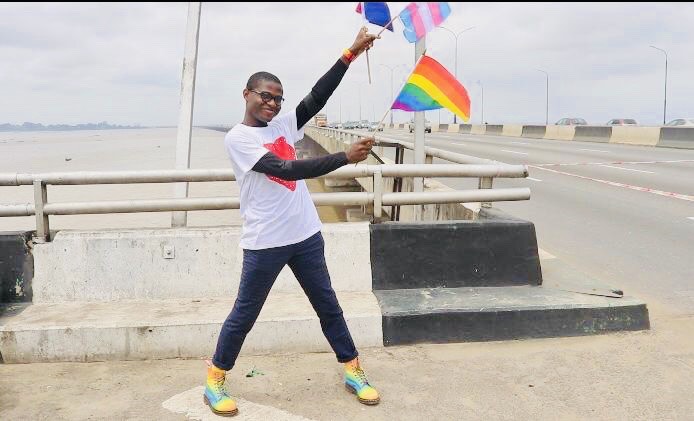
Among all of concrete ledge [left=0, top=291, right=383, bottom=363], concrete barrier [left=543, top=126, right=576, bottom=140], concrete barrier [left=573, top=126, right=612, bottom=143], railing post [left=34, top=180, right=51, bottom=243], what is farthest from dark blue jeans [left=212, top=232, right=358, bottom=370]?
concrete barrier [left=543, top=126, right=576, bottom=140]

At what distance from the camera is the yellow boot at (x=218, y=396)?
10.3 feet

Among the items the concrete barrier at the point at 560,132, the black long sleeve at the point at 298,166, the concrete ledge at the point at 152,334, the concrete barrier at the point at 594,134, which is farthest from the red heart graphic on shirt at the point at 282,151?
the concrete barrier at the point at 560,132

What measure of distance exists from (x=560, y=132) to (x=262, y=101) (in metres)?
33.5

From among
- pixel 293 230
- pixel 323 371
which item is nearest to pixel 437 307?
pixel 323 371

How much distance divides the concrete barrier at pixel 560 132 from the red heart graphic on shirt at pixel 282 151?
31568 millimetres

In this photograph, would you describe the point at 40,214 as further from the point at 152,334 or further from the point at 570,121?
the point at 570,121

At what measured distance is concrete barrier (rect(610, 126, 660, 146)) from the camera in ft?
80.5

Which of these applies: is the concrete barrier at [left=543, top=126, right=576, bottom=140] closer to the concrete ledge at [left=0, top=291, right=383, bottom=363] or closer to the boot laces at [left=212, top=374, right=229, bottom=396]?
the concrete ledge at [left=0, top=291, right=383, bottom=363]

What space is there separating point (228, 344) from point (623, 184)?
1166 cm

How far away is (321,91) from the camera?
340 cm

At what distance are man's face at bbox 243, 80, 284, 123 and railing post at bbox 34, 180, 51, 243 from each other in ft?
7.20

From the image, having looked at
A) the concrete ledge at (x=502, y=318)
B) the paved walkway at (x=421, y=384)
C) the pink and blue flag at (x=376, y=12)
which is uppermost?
the pink and blue flag at (x=376, y=12)

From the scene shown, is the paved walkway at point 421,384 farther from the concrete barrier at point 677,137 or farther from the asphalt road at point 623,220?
the concrete barrier at point 677,137

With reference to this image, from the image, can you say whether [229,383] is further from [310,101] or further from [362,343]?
[310,101]
